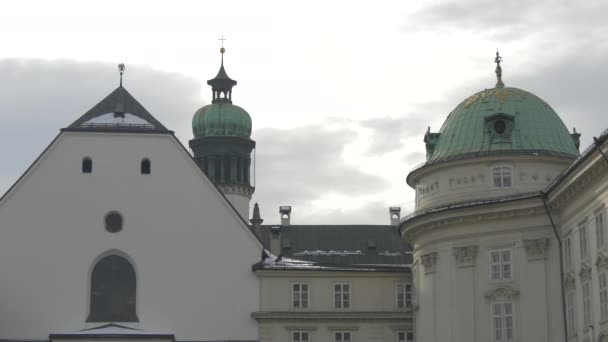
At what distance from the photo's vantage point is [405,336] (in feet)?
252

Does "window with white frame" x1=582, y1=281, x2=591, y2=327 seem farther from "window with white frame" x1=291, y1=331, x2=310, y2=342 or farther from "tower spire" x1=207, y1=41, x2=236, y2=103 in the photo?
"tower spire" x1=207, y1=41, x2=236, y2=103

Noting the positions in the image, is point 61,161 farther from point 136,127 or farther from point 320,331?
point 320,331

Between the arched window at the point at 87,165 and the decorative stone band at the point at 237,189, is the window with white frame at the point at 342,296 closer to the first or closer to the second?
the arched window at the point at 87,165

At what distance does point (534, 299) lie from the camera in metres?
62.8

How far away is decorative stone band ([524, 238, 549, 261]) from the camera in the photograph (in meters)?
62.7

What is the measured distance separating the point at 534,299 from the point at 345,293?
55.1ft

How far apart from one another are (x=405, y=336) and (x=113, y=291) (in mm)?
16411

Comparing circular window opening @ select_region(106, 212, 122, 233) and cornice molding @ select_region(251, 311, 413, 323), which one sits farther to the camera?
cornice molding @ select_region(251, 311, 413, 323)

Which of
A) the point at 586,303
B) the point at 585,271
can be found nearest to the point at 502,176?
the point at 585,271

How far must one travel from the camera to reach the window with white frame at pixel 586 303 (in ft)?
A: 184

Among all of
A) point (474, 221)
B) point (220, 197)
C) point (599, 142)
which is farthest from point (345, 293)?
point (599, 142)

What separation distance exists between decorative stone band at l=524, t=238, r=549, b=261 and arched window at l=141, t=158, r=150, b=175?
927 inches

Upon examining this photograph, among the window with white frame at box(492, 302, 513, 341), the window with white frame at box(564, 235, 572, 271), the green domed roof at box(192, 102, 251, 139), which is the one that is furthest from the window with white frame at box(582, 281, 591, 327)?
the green domed roof at box(192, 102, 251, 139)

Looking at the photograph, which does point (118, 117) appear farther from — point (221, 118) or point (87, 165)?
point (221, 118)
